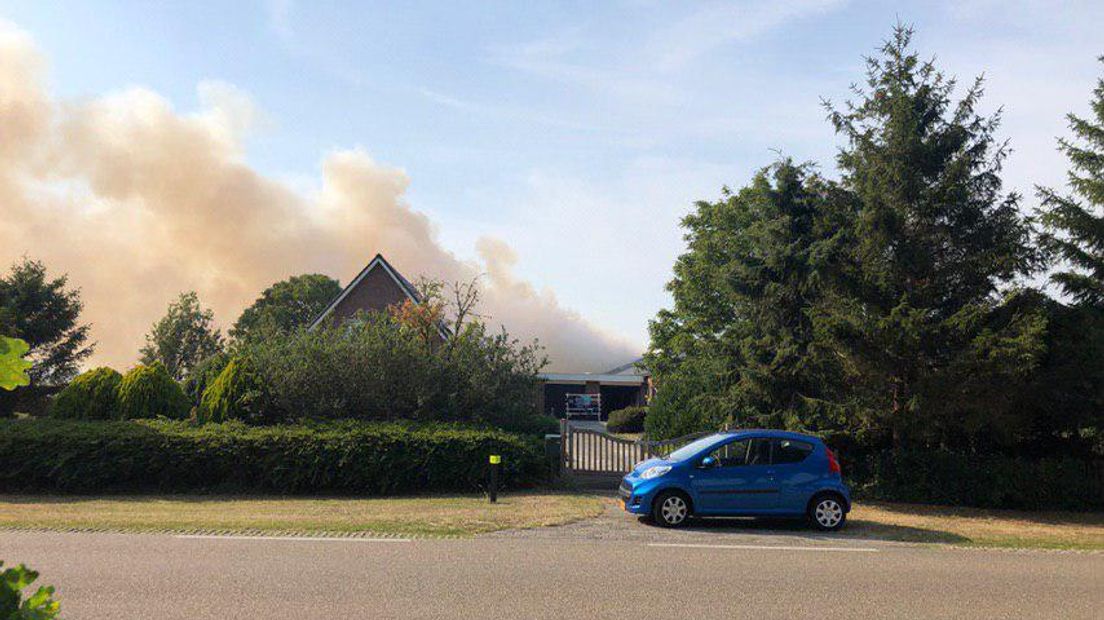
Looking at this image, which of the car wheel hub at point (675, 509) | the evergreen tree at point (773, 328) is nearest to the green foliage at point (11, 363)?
the car wheel hub at point (675, 509)

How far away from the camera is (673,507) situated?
13008 mm

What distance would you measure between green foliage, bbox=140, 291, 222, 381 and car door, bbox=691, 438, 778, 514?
1830 inches

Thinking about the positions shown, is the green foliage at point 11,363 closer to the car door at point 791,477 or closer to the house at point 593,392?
the car door at point 791,477

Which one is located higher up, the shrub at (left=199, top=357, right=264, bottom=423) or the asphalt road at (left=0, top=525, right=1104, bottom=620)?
the shrub at (left=199, top=357, right=264, bottom=423)

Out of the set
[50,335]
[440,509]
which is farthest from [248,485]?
[50,335]

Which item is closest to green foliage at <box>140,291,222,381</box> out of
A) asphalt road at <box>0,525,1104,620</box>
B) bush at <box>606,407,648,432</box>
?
bush at <box>606,407,648,432</box>

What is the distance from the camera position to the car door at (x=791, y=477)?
13078 millimetres

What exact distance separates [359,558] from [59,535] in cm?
504

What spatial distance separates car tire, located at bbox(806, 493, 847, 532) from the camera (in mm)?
13188

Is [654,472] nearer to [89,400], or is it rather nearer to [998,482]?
[998,482]

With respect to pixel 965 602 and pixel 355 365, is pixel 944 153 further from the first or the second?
pixel 355 365

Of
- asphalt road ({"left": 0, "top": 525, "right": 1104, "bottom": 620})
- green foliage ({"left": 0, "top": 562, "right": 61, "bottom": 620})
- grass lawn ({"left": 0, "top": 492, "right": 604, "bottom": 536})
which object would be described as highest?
green foliage ({"left": 0, "top": 562, "right": 61, "bottom": 620})

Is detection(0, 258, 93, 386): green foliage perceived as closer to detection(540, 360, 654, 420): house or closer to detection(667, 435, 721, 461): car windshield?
detection(540, 360, 654, 420): house

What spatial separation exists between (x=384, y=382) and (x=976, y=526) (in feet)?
43.4
